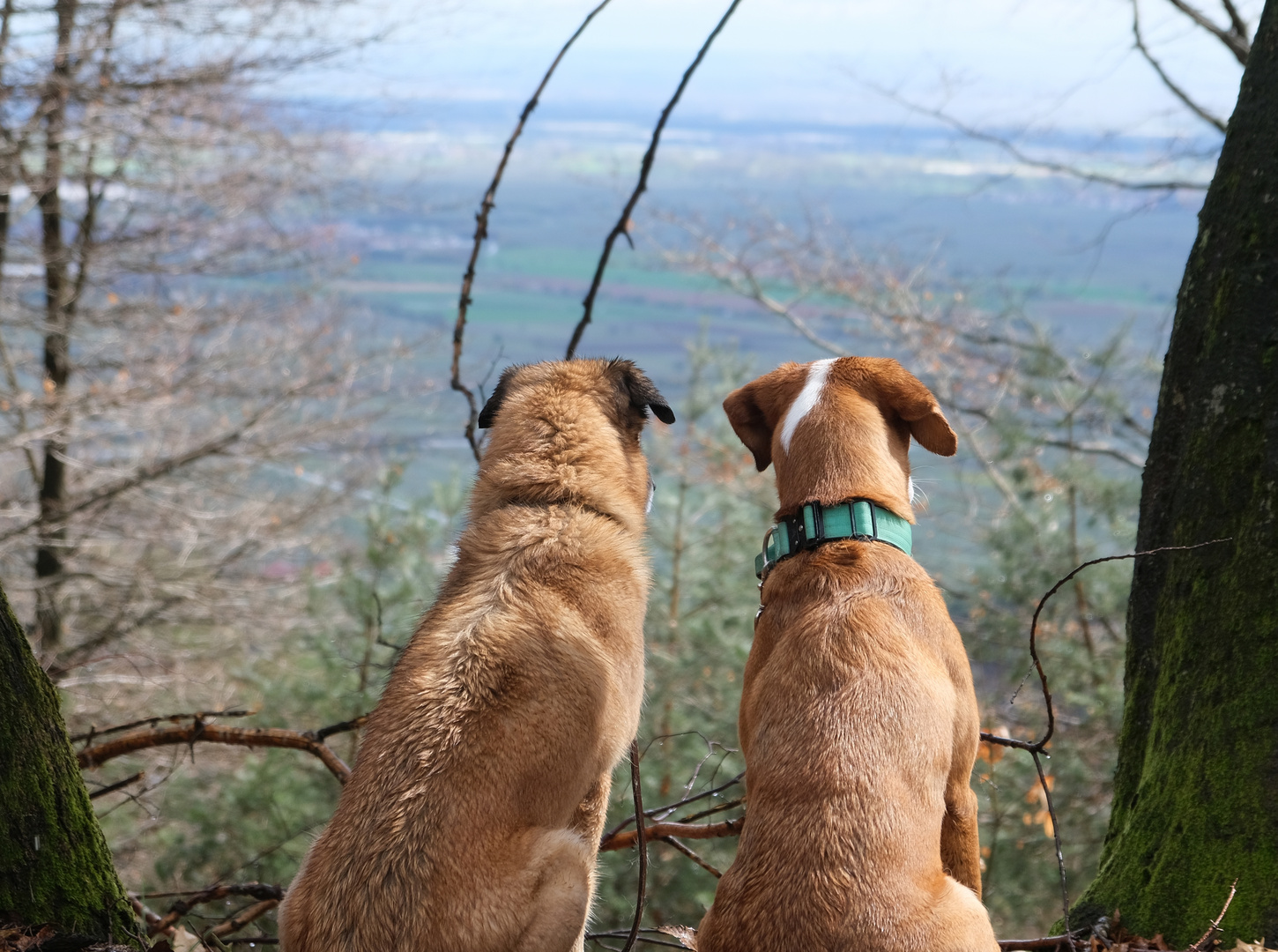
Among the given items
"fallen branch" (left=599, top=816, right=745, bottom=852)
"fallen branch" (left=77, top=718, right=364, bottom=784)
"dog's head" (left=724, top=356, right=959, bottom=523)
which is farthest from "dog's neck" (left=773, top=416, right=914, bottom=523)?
"fallen branch" (left=77, top=718, right=364, bottom=784)

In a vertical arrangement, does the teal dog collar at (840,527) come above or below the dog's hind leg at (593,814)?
above

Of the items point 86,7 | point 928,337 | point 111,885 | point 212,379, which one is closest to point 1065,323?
point 928,337

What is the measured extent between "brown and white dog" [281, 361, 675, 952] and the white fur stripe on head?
0.56 meters

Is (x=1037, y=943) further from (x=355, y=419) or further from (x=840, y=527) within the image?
(x=355, y=419)

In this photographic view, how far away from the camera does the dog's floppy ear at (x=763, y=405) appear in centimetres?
376

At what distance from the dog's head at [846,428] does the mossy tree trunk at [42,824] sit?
93.5 inches

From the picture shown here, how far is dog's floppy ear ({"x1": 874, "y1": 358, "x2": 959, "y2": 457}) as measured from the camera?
3.57 m

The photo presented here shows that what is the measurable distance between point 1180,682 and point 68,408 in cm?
1073

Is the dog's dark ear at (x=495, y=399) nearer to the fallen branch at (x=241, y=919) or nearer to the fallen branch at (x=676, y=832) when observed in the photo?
the fallen branch at (x=676, y=832)

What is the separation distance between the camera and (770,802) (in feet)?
9.13

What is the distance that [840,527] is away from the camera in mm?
3404

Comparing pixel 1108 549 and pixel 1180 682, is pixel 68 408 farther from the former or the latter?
pixel 1108 549

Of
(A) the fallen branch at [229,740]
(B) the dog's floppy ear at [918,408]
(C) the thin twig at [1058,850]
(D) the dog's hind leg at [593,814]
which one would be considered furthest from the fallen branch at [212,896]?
(B) the dog's floppy ear at [918,408]

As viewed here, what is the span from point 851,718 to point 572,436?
1.51 m
